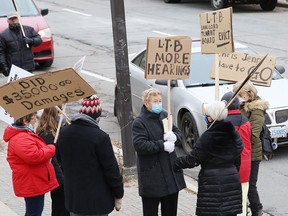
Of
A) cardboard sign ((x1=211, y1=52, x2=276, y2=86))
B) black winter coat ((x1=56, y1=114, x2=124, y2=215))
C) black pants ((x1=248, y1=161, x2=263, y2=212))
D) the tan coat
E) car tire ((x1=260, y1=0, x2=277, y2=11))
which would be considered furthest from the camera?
car tire ((x1=260, y1=0, x2=277, y2=11))

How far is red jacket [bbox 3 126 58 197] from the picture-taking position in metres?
7.63

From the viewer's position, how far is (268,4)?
89.5ft

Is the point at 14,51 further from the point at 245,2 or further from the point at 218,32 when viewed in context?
the point at 245,2

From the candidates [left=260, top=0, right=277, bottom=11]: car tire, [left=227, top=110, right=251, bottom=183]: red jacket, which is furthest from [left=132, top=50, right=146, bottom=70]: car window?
[left=260, top=0, right=277, bottom=11]: car tire

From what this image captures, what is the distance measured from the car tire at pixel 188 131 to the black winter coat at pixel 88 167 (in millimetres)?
4635

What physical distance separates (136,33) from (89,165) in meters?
16.5

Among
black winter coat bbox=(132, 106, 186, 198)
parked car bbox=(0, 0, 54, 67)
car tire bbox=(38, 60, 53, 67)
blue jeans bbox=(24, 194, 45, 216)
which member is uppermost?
black winter coat bbox=(132, 106, 186, 198)

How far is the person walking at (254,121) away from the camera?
28.6 feet

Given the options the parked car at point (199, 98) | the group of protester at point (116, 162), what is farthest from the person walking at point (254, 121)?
the parked car at point (199, 98)

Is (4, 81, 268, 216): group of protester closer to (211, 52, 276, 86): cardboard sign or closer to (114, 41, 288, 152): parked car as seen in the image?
(211, 52, 276, 86): cardboard sign

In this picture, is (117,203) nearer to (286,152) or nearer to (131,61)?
(286,152)

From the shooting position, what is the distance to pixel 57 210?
8352mm

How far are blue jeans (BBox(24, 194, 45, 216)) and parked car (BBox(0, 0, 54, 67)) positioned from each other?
9.97 meters

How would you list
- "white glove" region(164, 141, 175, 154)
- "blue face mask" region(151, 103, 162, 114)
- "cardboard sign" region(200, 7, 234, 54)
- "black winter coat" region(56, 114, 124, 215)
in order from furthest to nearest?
"cardboard sign" region(200, 7, 234, 54) → "blue face mask" region(151, 103, 162, 114) → "white glove" region(164, 141, 175, 154) → "black winter coat" region(56, 114, 124, 215)
